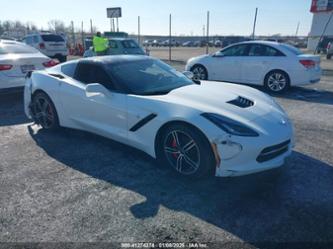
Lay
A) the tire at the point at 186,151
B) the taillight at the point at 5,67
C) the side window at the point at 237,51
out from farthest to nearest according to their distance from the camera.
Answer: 1. the side window at the point at 237,51
2. the taillight at the point at 5,67
3. the tire at the point at 186,151

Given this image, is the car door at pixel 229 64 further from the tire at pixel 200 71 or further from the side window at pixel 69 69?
the side window at pixel 69 69

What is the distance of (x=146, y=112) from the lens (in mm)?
3572

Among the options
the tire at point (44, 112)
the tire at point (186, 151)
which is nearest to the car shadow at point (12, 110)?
the tire at point (44, 112)

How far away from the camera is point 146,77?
4.20 metres

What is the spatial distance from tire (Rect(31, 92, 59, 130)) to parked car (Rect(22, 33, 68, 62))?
1280 centimetres

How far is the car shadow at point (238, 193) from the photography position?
263 centimetres

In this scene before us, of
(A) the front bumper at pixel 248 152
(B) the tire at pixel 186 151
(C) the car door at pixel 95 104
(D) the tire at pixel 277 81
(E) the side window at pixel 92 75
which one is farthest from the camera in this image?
(D) the tire at pixel 277 81

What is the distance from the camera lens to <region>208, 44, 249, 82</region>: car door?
9.19 metres

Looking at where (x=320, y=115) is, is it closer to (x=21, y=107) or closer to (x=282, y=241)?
(x=282, y=241)

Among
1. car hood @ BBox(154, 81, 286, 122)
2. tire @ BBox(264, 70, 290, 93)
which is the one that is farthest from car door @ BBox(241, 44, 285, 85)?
car hood @ BBox(154, 81, 286, 122)

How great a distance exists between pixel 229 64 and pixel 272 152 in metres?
6.58

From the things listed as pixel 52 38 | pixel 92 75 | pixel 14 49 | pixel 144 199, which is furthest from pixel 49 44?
pixel 144 199

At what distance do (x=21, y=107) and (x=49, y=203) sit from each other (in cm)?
476

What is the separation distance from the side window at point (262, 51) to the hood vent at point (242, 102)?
5512 mm
